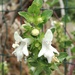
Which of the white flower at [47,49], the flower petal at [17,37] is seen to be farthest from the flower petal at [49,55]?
the flower petal at [17,37]

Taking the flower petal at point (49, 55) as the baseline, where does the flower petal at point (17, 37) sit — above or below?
above

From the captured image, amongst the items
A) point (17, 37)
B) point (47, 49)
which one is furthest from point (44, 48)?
point (17, 37)

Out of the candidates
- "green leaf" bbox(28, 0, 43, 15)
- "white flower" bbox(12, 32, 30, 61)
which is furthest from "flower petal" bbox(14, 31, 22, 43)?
"green leaf" bbox(28, 0, 43, 15)

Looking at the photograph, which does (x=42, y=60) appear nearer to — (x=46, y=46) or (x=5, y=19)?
(x=46, y=46)

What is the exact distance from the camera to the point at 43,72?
57.5 inches

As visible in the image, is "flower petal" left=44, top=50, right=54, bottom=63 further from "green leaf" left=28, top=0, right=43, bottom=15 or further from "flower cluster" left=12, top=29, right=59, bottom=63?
"green leaf" left=28, top=0, right=43, bottom=15

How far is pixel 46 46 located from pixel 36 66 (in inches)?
4.7

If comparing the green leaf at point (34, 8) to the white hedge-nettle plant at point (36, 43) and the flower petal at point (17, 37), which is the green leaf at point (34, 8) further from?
the flower petal at point (17, 37)

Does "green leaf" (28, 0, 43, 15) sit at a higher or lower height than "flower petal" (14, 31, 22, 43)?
higher

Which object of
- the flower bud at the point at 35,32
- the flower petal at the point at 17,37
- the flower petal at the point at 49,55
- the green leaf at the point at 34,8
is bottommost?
the flower petal at the point at 49,55

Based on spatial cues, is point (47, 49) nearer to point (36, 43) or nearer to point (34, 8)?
point (36, 43)

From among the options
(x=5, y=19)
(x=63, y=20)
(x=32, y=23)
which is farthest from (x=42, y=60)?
(x=5, y=19)

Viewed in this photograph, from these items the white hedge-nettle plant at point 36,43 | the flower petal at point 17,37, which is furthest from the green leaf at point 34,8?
the flower petal at point 17,37

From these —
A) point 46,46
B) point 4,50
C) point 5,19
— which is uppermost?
point 46,46
